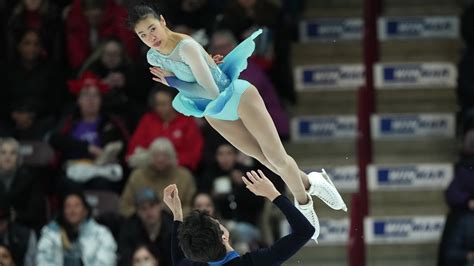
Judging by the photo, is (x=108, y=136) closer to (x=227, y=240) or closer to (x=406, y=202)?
(x=406, y=202)

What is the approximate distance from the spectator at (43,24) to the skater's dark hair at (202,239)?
17.4ft

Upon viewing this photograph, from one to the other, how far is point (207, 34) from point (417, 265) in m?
2.56

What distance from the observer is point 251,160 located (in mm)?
11055

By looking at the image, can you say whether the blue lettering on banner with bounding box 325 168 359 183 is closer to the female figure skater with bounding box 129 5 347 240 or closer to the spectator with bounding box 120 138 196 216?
the spectator with bounding box 120 138 196 216

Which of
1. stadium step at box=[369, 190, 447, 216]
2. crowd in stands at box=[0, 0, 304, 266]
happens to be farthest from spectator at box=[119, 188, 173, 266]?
stadium step at box=[369, 190, 447, 216]

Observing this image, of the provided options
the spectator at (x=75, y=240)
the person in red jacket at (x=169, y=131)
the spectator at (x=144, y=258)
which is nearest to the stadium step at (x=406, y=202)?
the person in red jacket at (x=169, y=131)

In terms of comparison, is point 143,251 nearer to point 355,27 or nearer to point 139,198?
point 139,198

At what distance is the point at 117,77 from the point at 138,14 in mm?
4382

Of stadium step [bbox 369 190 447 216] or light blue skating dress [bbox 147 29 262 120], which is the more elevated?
light blue skating dress [bbox 147 29 262 120]

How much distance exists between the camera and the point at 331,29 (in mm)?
12688

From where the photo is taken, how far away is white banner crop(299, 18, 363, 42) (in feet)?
41.6

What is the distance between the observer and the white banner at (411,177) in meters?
11.5

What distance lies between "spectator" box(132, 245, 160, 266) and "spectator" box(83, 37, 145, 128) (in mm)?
1724

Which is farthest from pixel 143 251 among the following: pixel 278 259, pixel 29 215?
pixel 278 259
